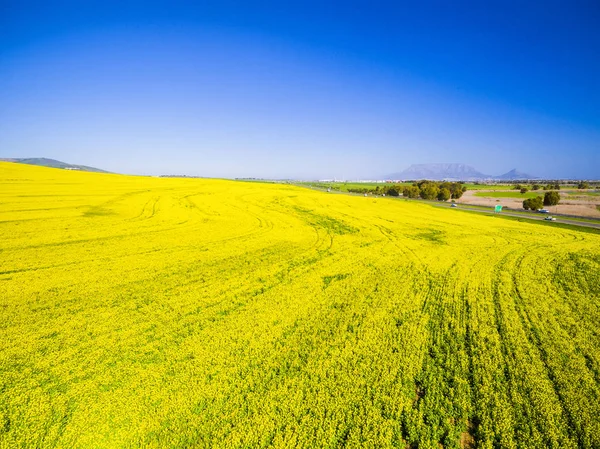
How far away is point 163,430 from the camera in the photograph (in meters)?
6.87

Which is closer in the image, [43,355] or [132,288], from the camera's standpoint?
[43,355]

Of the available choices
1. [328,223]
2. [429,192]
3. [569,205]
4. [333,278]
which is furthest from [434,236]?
[569,205]

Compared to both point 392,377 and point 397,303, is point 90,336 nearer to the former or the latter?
point 392,377

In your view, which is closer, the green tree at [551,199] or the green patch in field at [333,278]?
the green patch in field at [333,278]

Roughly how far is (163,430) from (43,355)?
5560mm

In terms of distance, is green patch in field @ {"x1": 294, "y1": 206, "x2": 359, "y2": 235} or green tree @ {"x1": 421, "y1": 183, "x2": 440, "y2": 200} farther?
green tree @ {"x1": 421, "y1": 183, "x2": 440, "y2": 200}

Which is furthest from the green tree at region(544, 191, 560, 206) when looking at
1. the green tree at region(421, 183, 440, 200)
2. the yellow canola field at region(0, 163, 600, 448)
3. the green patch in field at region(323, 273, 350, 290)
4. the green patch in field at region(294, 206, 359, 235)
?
the green patch in field at region(323, 273, 350, 290)

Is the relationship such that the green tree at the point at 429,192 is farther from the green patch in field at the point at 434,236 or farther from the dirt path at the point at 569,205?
the green patch in field at the point at 434,236

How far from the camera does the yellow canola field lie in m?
7.05

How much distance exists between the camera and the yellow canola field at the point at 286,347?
278 inches

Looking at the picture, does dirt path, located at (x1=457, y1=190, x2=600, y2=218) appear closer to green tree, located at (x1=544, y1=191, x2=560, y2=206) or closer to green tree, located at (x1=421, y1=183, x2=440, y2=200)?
green tree, located at (x1=544, y1=191, x2=560, y2=206)

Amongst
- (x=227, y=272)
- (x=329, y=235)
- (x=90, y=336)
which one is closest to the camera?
(x=90, y=336)

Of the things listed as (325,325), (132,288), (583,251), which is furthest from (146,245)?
(583,251)

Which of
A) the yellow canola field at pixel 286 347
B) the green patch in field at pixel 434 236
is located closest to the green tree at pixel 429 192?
the green patch in field at pixel 434 236
